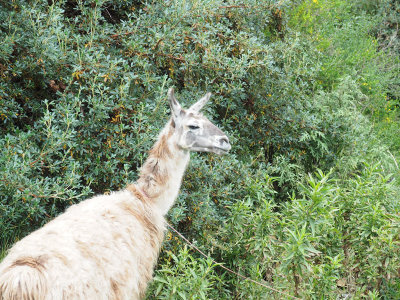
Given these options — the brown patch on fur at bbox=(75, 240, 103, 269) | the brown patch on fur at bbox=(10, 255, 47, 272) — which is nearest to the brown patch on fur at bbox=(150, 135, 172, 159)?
the brown patch on fur at bbox=(75, 240, 103, 269)

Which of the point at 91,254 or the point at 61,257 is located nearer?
the point at 61,257

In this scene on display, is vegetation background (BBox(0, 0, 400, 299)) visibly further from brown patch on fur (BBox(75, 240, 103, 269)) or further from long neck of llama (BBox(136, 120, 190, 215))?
brown patch on fur (BBox(75, 240, 103, 269))

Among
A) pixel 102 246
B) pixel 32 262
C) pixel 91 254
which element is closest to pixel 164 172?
pixel 102 246

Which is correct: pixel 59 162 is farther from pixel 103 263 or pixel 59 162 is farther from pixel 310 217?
pixel 310 217

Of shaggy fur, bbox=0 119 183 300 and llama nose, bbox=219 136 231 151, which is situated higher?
llama nose, bbox=219 136 231 151

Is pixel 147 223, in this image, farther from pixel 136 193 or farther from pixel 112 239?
pixel 112 239

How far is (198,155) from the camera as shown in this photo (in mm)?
5984

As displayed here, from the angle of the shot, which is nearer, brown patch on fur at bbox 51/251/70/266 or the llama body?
the llama body

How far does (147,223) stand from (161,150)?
0.73m

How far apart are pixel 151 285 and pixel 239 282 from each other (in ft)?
3.25

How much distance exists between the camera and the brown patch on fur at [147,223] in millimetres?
4236

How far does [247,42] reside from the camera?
6652mm

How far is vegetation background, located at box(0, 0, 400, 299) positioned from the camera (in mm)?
4699

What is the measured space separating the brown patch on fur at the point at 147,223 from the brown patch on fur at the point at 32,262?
1.15 meters
